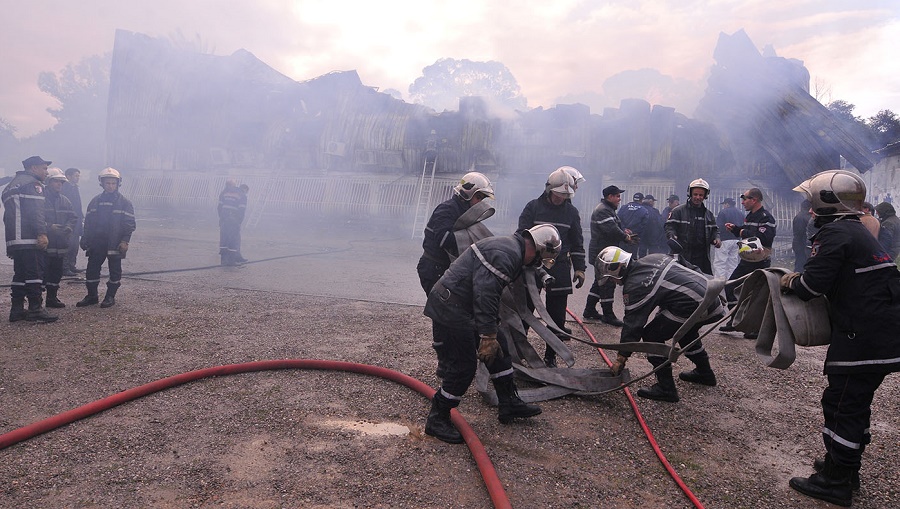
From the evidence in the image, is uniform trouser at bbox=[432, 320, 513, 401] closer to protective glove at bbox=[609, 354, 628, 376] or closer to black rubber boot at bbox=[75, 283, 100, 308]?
protective glove at bbox=[609, 354, 628, 376]

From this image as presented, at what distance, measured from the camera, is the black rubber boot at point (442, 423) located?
3.48 m

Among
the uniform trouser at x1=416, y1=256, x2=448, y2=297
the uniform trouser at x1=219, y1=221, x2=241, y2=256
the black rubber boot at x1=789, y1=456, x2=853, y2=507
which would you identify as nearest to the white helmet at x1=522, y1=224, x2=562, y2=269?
the uniform trouser at x1=416, y1=256, x2=448, y2=297

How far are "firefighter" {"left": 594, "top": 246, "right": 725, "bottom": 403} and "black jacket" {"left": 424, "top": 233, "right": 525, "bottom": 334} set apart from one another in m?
1.20

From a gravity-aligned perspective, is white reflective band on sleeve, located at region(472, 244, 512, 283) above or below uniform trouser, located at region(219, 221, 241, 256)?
above

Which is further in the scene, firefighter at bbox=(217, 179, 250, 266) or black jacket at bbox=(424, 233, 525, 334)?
firefighter at bbox=(217, 179, 250, 266)

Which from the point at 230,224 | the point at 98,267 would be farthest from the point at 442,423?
the point at 230,224

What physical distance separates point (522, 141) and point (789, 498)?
1432 centimetres

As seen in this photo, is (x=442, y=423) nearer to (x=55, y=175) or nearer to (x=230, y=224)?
(x=55, y=175)

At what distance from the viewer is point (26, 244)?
6105 mm

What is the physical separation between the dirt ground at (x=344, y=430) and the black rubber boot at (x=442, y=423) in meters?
0.06

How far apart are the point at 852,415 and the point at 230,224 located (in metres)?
10.4

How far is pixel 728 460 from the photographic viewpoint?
3.38 m

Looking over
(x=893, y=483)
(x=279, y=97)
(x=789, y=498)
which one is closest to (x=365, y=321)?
(x=789, y=498)

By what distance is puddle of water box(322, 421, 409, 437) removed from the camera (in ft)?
11.8
